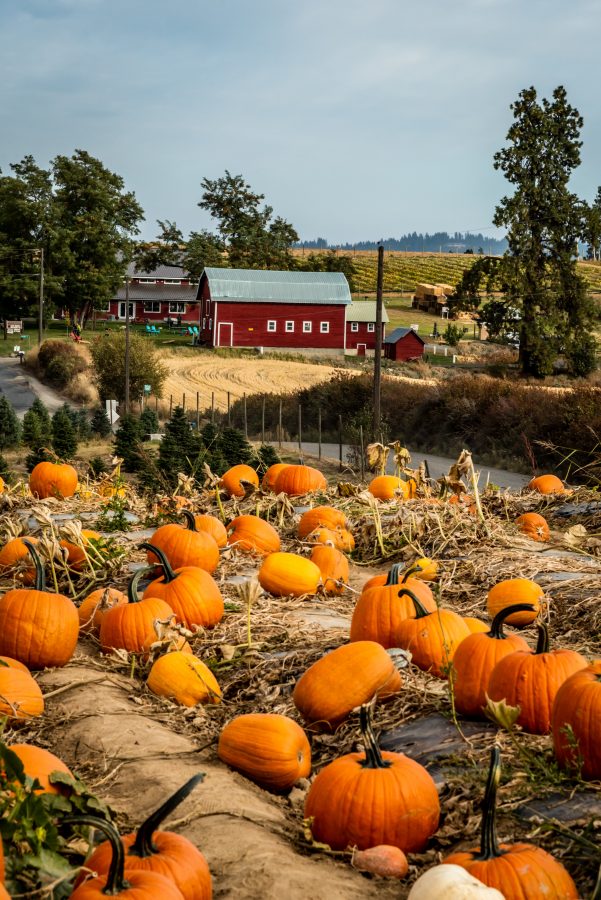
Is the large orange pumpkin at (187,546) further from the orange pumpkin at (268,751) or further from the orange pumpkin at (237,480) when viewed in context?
the orange pumpkin at (237,480)

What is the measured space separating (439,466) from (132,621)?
66.0 ft

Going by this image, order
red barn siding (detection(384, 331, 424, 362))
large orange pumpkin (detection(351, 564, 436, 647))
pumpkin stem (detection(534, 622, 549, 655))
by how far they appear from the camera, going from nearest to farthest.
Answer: pumpkin stem (detection(534, 622, 549, 655)), large orange pumpkin (detection(351, 564, 436, 647)), red barn siding (detection(384, 331, 424, 362))

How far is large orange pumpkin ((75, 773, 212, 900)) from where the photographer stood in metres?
2.55

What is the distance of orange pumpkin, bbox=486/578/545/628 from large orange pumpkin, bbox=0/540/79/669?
241 centimetres

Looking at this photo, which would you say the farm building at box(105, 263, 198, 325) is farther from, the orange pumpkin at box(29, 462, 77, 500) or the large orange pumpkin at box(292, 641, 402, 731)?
the large orange pumpkin at box(292, 641, 402, 731)

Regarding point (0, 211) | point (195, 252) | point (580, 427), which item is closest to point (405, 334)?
point (195, 252)

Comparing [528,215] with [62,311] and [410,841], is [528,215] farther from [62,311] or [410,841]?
[62,311]

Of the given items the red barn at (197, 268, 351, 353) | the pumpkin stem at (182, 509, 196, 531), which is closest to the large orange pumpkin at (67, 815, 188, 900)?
the pumpkin stem at (182, 509, 196, 531)

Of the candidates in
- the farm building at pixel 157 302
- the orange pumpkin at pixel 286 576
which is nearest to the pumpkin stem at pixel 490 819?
the orange pumpkin at pixel 286 576

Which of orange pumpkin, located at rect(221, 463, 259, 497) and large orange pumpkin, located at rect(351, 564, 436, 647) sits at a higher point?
large orange pumpkin, located at rect(351, 564, 436, 647)

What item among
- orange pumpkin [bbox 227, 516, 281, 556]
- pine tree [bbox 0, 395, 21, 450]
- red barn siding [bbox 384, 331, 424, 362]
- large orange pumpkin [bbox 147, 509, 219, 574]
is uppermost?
large orange pumpkin [bbox 147, 509, 219, 574]

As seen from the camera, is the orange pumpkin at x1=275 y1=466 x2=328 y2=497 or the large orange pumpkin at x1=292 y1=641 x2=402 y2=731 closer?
the large orange pumpkin at x1=292 y1=641 x2=402 y2=731

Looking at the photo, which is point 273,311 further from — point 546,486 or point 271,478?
point 271,478

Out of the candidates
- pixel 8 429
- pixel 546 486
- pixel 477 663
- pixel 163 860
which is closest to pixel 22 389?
pixel 8 429
